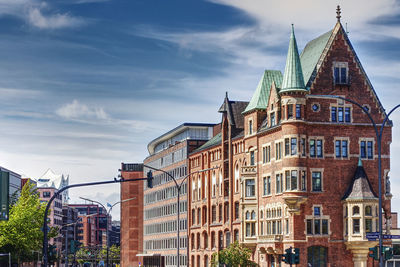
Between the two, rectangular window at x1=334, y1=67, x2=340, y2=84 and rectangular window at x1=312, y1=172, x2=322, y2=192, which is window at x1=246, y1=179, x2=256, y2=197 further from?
rectangular window at x1=334, y1=67, x2=340, y2=84

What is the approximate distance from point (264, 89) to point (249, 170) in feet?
32.8

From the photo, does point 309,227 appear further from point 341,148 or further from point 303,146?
point 341,148

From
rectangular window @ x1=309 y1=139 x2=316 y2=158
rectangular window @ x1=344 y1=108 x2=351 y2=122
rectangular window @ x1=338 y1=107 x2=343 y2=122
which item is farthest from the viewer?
rectangular window @ x1=344 y1=108 x2=351 y2=122

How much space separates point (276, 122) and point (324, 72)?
761 centimetres

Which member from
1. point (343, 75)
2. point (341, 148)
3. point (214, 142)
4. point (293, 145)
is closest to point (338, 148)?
point (341, 148)

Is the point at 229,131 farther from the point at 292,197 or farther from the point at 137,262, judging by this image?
the point at 137,262

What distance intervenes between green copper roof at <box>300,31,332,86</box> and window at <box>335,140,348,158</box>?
735cm

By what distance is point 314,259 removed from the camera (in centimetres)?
8925

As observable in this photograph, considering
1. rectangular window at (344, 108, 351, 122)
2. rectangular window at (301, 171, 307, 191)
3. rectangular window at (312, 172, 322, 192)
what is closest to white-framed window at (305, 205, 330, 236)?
rectangular window at (312, 172, 322, 192)

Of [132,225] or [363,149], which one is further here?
[132,225]

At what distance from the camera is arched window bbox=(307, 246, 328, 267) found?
89.2m

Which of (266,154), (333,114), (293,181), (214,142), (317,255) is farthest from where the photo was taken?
(214,142)

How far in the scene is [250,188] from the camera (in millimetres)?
100688

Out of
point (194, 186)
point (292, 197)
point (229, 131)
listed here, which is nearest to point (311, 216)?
point (292, 197)
